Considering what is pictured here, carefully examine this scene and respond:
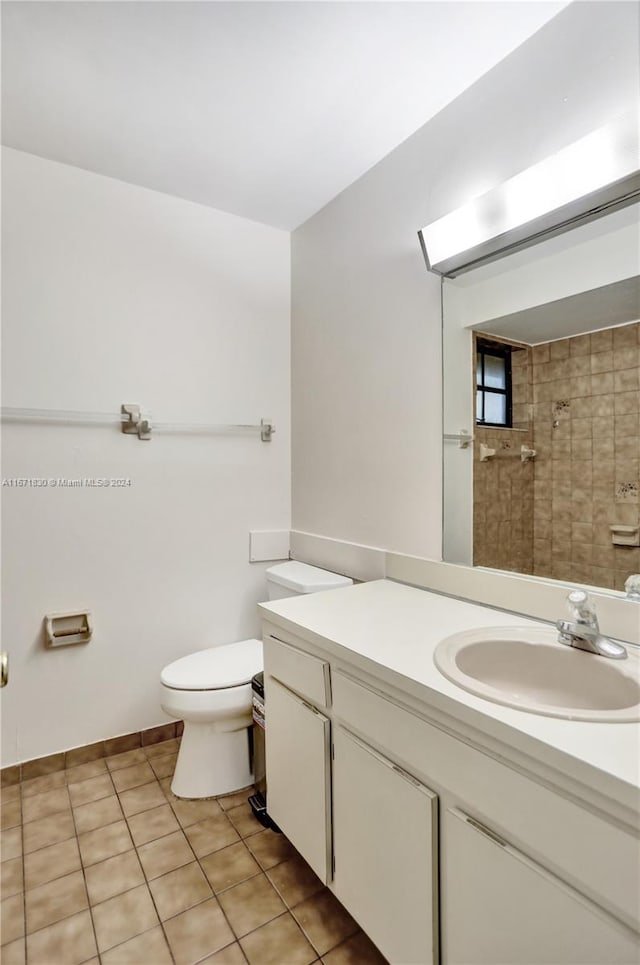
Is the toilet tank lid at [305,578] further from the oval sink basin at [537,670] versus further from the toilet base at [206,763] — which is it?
the oval sink basin at [537,670]

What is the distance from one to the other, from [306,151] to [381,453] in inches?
47.1

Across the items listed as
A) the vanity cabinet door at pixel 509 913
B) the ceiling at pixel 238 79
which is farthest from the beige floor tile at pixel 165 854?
the ceiling at pixel 238 79

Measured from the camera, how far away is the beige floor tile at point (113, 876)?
4.57 ft

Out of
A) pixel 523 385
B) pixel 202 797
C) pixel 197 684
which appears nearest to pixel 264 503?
pixel 197 684

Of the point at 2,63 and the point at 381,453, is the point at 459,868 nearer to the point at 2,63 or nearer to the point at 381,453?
the point at 381,453

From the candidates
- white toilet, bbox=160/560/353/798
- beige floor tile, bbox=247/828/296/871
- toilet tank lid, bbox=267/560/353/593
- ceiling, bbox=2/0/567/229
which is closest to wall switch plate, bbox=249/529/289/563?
toilet tank lid, bbox=267/560/353/593

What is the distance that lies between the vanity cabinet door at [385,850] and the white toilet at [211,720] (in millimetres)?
639

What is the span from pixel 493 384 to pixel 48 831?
207 cm

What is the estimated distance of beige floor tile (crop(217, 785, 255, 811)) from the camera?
177 centimetres

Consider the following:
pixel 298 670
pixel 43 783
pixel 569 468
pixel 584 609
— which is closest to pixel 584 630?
pixel 584 609

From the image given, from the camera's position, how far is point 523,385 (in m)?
1.45

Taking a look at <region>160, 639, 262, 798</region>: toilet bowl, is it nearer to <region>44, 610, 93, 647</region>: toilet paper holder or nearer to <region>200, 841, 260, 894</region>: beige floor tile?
<region>200, 841, 260, 894</region>: beige floor tile

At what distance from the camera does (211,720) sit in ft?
5.76

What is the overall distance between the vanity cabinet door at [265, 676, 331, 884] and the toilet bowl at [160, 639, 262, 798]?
0.89 feet
